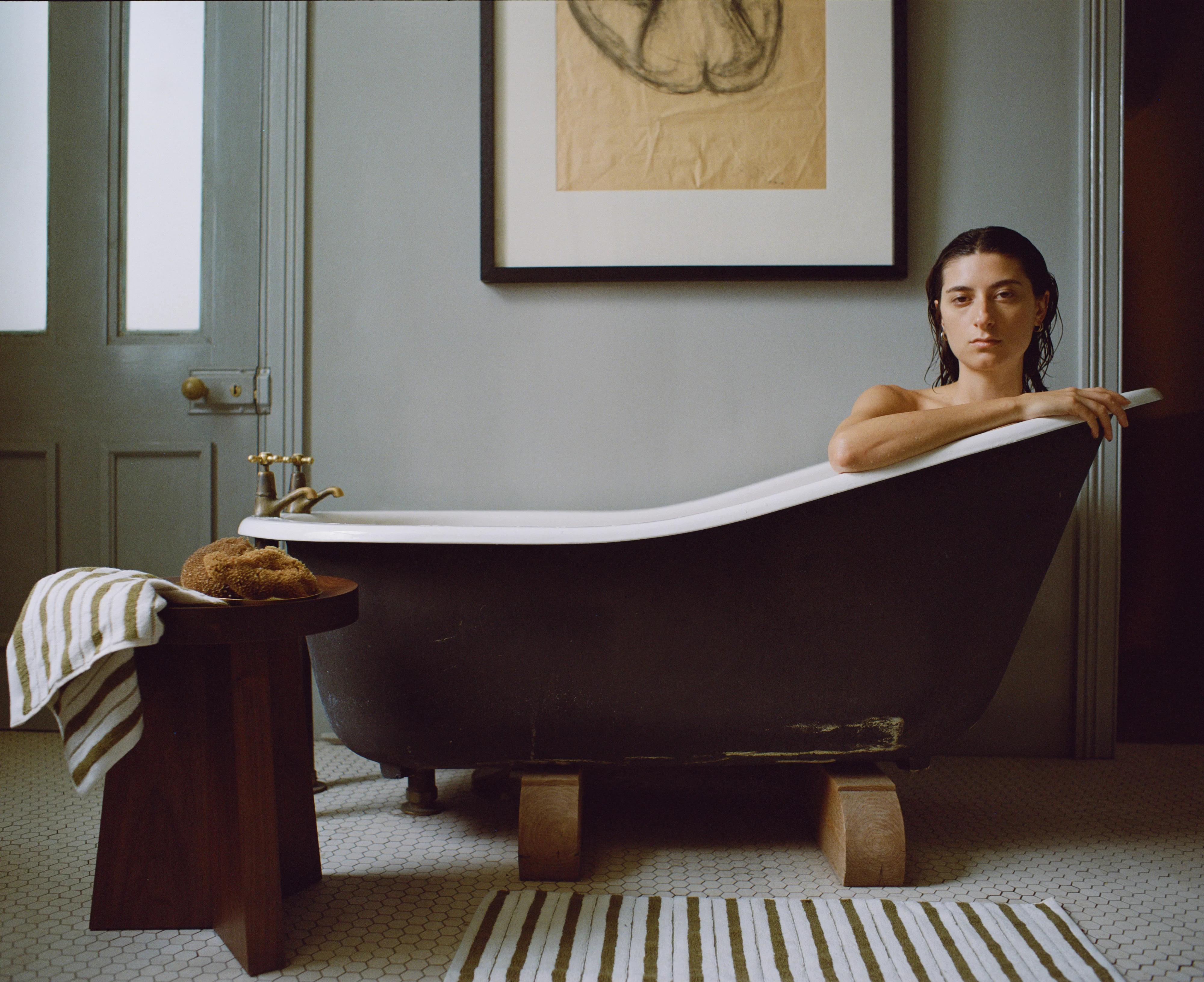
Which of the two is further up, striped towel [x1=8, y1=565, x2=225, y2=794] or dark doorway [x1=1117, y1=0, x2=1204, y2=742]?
dark doorway [x1=1117, y1=0, x2=1204, y2=742]

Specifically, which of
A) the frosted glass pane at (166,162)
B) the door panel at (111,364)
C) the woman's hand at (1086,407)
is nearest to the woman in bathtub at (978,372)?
the woman's hand at (1086,407)

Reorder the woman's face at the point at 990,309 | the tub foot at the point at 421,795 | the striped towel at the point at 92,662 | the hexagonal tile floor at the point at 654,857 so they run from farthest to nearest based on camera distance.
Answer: the tub foot at the point at 421,795 < the woman's face at the point at 990,309 < the hexagonal tile floor at the point at 654,857 < the striped towel at the point at 92,662

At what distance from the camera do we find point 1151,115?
5.58 feet

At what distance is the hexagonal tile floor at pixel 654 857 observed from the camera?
0.96m

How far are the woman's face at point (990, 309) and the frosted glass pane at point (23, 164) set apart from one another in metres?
1.95

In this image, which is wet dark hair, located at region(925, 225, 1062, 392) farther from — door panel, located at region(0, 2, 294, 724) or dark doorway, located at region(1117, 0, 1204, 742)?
door panel, located at region(0, 2, 294, 724)

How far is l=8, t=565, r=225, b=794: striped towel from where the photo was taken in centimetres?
84

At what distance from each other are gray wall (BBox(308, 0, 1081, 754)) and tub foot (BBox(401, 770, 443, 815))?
0.59m

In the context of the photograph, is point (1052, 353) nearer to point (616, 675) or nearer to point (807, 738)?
point (807, 738)

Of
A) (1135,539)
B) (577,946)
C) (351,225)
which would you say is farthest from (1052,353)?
(351,225)

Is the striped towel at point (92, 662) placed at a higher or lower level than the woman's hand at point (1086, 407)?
lower

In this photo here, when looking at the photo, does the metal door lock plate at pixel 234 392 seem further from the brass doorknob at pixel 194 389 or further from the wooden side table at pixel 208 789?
the wooden side table at pixel 208 789

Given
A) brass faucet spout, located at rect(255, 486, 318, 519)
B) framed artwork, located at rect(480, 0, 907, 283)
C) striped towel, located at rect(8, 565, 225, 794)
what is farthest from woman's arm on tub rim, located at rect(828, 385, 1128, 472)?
brass faucet spout, located at rect(255, 486, 318, 519)

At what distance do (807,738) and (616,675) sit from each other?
296 millimetres
